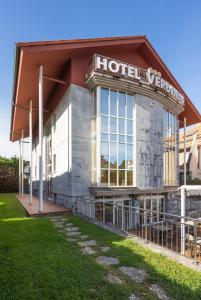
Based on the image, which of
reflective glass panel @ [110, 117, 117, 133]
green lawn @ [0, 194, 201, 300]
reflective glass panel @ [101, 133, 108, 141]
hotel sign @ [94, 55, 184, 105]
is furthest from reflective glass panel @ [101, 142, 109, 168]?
green lawn @ [0, 194, 201, 300]

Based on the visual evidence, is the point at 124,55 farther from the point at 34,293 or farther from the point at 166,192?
the point at 34,293

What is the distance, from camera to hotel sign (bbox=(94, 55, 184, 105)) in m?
12.2

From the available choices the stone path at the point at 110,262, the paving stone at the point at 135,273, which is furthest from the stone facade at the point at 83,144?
the paving stone at the point at 135,273

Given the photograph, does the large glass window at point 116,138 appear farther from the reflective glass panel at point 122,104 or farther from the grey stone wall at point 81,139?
the grey stone wall at point 81,139

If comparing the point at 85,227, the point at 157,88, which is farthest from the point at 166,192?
the point at 85,227

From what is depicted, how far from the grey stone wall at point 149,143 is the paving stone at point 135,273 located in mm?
9546

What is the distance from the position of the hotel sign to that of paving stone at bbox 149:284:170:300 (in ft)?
34.4

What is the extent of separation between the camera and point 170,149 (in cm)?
1791

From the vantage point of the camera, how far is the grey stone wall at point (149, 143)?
561 inches

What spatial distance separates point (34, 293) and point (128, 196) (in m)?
10.6

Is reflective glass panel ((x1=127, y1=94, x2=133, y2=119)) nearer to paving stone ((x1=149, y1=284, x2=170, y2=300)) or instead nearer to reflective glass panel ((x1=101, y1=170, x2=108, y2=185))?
reflective glass panel ((x1=101, y1=170, x2=108, y2=185))

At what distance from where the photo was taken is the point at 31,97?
1736 cm

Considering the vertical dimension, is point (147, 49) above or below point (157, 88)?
above

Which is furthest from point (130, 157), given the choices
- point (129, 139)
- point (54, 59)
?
point (54, 59)
